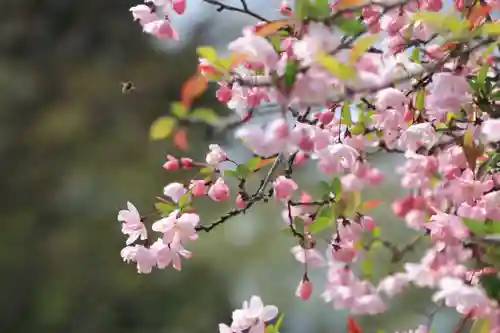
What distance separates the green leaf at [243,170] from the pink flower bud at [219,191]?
31 millimetres

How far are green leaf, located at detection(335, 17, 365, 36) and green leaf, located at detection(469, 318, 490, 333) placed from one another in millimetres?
210

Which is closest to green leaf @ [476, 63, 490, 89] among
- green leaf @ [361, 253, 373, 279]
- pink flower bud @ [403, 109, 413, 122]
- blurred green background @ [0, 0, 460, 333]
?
pink flower bud @ [403, 109, 413, 122]

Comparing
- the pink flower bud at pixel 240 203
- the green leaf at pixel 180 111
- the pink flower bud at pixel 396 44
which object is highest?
the pink flower bud at pixel 396 44

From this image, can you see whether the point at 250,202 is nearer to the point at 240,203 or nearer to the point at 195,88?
the point at 240,203

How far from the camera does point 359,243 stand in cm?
83

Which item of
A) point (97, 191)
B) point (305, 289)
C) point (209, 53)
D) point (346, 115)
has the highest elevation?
point (209, 53)

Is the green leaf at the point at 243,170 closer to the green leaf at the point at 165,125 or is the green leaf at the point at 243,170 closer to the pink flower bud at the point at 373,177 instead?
the green leaf at the point at 165,125

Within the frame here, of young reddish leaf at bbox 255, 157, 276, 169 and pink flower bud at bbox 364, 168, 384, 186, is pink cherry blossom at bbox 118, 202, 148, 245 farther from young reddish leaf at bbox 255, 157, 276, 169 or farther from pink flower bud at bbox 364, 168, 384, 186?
pink flower bud at bbox 364, 168, 384, 186

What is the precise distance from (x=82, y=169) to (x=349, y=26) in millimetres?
1963

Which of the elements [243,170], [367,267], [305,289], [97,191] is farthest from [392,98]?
[97,191]

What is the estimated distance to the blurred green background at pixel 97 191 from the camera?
2.14 meters

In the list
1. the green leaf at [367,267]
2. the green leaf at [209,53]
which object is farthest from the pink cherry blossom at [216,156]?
the green leaf at [367,267]

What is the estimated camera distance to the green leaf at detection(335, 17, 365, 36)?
1.47 feet

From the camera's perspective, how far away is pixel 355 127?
0.72 m
